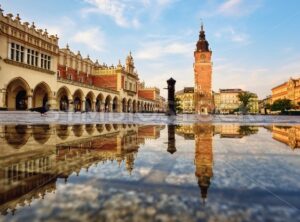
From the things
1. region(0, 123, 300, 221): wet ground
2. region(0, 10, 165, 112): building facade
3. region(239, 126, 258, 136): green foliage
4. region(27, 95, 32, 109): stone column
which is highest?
region(0, 10, 165, 112): building facade

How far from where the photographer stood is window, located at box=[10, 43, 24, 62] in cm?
2554

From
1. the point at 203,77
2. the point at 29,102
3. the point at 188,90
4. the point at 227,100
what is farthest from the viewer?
the point at 188,90

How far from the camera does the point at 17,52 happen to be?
26.3 meters

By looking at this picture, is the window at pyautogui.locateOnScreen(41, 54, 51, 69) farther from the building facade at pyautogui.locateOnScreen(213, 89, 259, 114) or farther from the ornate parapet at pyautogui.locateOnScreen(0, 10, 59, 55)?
the building facade at pyautogui.locateOnScreen(213, 89, 259, 114)

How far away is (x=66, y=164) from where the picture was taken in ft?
7.84

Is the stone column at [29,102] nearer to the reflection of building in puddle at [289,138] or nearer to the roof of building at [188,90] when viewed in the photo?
the reflection of building in puddle at [289,138]

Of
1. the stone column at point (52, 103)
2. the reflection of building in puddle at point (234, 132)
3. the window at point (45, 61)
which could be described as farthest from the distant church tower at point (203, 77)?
the reflection of building in puddle at point (234, 132)

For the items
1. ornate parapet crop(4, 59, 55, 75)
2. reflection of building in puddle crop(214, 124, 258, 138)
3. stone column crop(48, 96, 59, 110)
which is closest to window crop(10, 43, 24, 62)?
ornate parapet crop(4, 59, 55, 75)

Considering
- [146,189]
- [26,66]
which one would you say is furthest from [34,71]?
[146,189]

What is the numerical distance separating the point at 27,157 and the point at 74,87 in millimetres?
33379

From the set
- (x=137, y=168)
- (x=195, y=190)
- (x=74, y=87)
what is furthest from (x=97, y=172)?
(x=74, y=87)

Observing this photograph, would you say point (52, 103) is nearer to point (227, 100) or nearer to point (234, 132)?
point (234, 132)

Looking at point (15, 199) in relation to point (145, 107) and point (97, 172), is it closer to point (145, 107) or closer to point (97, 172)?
point (97, 172)

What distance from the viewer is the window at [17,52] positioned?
83.8 ft
